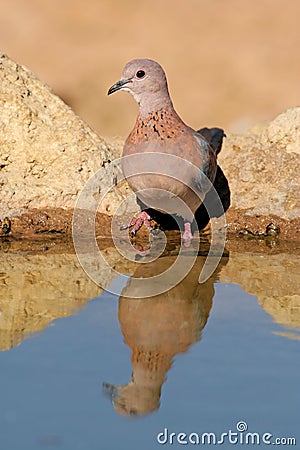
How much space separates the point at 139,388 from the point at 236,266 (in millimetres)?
1874

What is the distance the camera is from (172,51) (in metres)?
15.7

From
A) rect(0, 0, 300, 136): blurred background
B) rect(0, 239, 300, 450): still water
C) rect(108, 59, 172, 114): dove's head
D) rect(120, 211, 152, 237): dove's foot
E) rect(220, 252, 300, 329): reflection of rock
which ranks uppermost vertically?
rect(0, 0, 300, 136): blurred background

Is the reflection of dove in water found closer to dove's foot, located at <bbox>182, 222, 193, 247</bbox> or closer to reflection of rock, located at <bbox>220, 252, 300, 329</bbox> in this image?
dove's foot, located at <bbox>182, 222, 193, 247</bbox>

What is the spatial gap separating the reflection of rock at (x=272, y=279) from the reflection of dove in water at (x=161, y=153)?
0.58 meters

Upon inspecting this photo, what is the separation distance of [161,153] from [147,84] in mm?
649

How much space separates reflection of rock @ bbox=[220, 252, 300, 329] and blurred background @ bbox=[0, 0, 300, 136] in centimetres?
672

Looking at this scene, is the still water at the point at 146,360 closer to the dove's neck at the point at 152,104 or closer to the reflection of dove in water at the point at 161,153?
the reflection of dove in water at the point at 161,153

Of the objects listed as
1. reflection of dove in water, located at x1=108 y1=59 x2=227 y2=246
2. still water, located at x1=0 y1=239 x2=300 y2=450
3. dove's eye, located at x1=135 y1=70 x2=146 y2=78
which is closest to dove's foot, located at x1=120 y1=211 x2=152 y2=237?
reflection of dove in water, located at x1=108 y1=59 x2=227 y2=246

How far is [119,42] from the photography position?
52.9ft

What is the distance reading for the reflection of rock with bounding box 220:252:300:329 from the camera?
13.5 ft

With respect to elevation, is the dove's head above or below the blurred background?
below

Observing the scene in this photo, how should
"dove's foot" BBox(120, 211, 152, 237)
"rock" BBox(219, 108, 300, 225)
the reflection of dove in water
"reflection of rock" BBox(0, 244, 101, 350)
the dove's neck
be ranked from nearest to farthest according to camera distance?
"reflection of rock" BBox(0, 244, 101, 350), the reflection of dove in water, the dove's neck, "dove's foot" BBox(120, 211, 152, 237), "rock" BBox(219, 108, 300, 225)

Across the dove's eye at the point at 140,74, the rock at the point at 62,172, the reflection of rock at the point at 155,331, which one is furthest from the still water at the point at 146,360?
the dove's eye at the point at 140,74

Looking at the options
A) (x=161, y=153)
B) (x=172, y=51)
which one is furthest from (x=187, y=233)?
(x=172, y=51)
